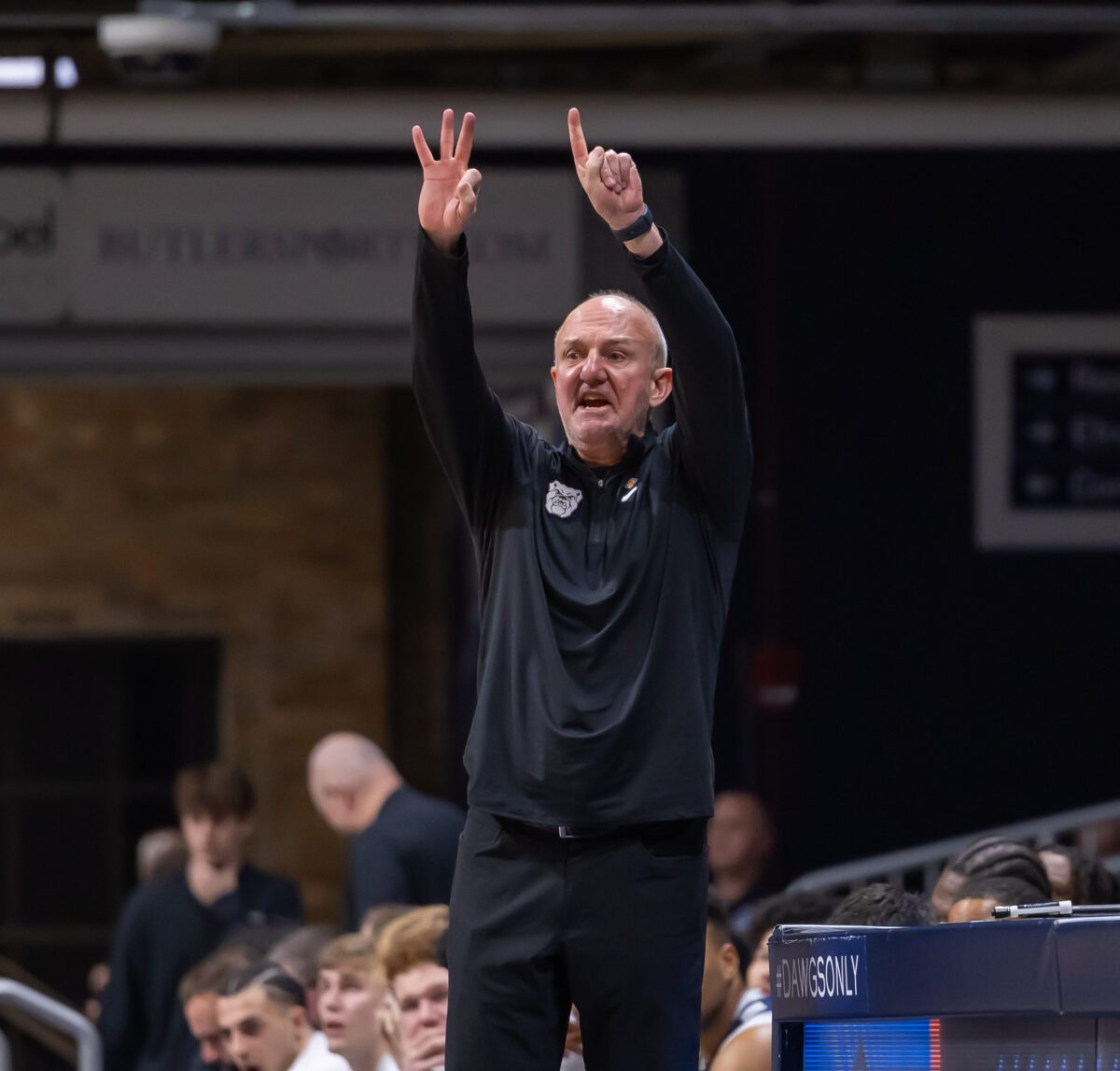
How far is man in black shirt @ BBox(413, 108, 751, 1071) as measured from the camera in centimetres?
273

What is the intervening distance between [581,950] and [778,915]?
201 cm

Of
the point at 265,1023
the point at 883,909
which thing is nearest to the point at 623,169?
the point at 883,909

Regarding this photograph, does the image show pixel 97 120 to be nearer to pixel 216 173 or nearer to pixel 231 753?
pixel 216 173

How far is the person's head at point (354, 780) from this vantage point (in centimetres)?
632

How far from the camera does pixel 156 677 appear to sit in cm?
1046

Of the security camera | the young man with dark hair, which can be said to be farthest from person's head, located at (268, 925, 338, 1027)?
the security camera

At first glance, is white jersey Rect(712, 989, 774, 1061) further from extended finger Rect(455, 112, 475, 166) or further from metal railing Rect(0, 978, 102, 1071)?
metal railing Rect(0, 978, 102, 1071)

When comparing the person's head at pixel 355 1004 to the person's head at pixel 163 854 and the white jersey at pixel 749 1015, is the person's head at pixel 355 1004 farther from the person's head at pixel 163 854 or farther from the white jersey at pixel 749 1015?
the person's head at pixel 163 854

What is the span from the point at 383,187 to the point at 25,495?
11.3 feet

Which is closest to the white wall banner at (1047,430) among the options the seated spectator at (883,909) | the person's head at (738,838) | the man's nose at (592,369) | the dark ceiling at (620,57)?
the dark ceiling at (620,57)

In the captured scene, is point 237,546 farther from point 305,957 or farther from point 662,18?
point 305,957

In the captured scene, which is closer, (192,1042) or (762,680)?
(192,1042)

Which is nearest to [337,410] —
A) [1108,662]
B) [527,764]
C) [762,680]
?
[762,680]

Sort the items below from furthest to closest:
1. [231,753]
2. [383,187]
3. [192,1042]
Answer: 1. [231,753]
2. [383,187]
3. [192,1042]
